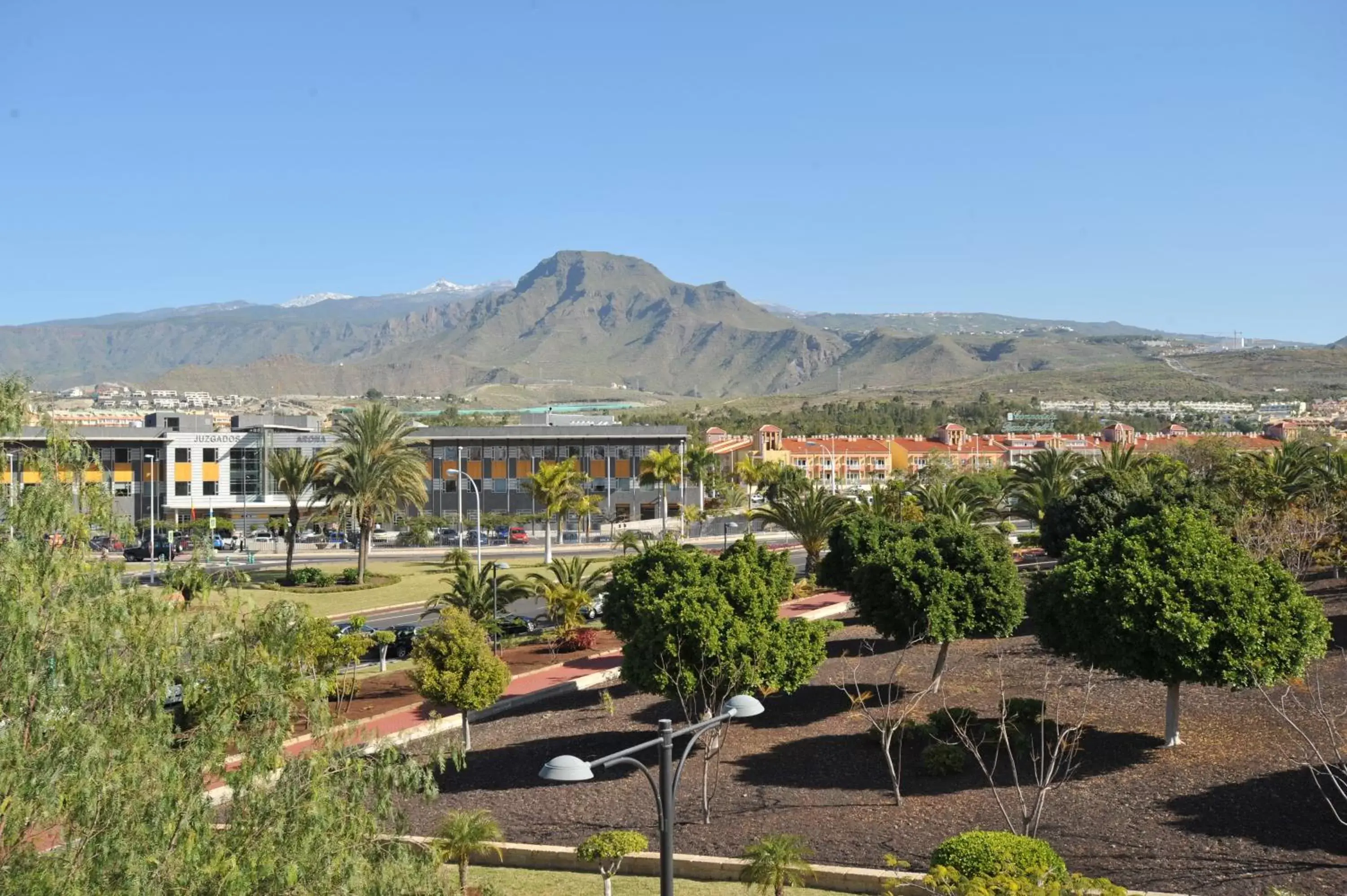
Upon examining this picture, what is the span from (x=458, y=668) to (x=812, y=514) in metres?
23.1

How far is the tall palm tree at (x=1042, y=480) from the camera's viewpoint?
5138 centimetres

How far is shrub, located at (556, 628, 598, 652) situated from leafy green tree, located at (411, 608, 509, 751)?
11.0 meters

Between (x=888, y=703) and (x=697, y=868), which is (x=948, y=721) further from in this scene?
(x=697, y=868)

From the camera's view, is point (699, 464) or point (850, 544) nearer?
point (850, 544)

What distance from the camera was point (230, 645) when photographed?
42.7 feet

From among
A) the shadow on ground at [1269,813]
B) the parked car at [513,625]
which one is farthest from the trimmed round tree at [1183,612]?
the parked car at [513,625]

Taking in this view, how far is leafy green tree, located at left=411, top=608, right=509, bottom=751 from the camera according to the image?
81.7 ft

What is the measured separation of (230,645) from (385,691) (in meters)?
19.1

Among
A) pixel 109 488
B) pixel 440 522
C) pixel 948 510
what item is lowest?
pixel 440 522

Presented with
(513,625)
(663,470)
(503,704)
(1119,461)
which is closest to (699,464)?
(663,470)

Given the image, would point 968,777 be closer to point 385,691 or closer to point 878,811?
point 878,811

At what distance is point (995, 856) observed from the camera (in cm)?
1502

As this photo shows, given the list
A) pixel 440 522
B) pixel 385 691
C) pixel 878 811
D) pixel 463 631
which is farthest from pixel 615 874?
pixel 440 522

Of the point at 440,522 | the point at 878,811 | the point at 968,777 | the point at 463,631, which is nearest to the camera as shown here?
the point at 878,811
